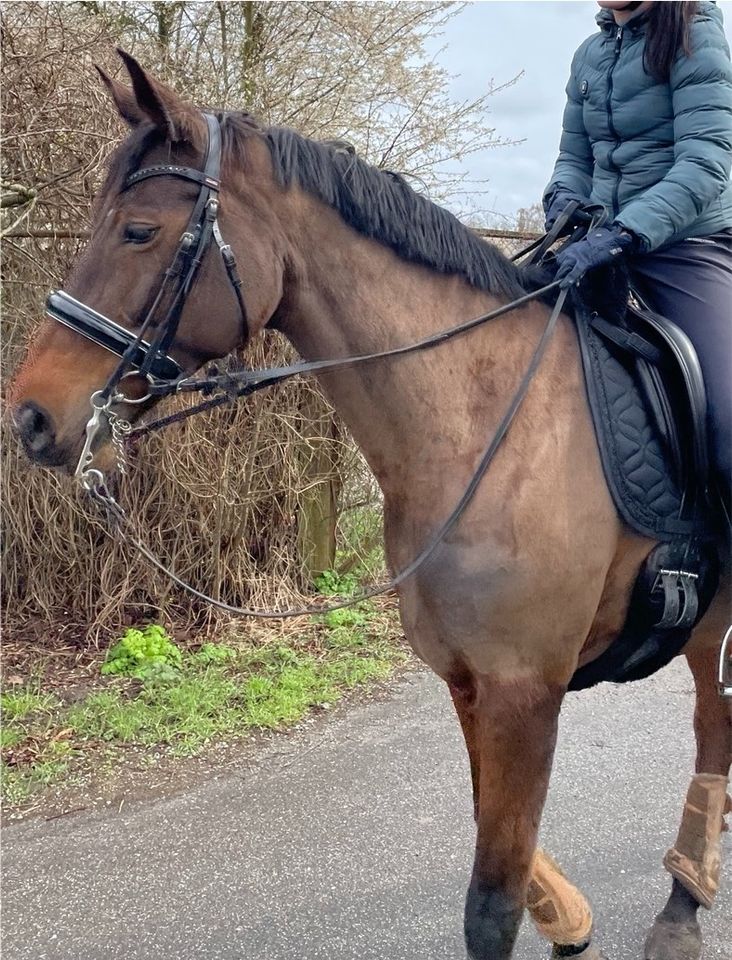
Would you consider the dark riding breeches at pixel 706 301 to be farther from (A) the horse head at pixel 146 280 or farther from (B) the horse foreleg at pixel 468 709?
(A) the horse head at pixel 146 280

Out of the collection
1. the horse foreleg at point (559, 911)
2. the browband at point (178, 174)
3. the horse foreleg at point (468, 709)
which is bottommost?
the horse foreleg at point (559, 911)

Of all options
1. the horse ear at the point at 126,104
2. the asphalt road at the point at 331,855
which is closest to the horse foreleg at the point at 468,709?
the asphalt road at the point at 331,855

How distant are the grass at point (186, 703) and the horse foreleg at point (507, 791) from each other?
74.6 inches

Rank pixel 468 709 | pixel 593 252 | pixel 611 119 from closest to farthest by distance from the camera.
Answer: pixel 593 252
pixel 468 709
pixel 611 119

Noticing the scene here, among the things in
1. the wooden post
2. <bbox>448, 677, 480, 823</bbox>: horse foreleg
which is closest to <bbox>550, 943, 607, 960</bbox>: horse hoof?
<bbox>448, 677, 480, 823</bbox>: horse foreleg

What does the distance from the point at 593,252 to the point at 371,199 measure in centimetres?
57

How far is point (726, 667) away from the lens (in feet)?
7.20

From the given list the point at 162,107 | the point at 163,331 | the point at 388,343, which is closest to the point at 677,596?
the point at 388,343

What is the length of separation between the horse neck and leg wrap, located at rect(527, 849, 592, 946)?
129 cm

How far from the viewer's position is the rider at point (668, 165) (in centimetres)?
192

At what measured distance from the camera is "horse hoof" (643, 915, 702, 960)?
2.33 metres

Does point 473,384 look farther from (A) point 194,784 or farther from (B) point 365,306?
(A) point 194,784

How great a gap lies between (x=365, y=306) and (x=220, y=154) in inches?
18.7

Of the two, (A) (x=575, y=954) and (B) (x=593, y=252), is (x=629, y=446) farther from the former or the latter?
(A) (x=575, y=954)
